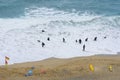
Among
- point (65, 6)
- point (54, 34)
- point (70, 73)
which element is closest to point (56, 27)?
point (54, 34)

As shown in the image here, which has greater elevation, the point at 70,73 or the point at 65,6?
the point at 65,6

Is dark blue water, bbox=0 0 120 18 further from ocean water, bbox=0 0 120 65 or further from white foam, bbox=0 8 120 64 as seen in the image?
white foam, bbox=0 8 120 64

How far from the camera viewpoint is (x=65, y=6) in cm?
4531

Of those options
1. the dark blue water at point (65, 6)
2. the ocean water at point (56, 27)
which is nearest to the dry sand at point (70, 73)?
the ocean water at point (56, 27)

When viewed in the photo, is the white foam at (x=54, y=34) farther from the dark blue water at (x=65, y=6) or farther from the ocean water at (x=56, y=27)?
the dark blue water at (x=65, y=6)

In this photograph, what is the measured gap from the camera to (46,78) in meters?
19.7

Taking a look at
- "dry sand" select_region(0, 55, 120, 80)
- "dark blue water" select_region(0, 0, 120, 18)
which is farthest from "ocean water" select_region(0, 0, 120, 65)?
"dry sand" select_region(0, 55, 120, 80)

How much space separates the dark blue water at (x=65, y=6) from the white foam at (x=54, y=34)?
183 centimetres

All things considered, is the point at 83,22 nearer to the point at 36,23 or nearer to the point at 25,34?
the point at 36,23

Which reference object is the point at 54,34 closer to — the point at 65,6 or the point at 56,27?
the point at 56,27

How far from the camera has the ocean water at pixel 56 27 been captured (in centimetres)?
2884

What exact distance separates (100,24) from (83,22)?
7.05 feet

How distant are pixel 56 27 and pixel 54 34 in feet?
8.61

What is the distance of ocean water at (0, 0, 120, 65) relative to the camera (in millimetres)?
28844
